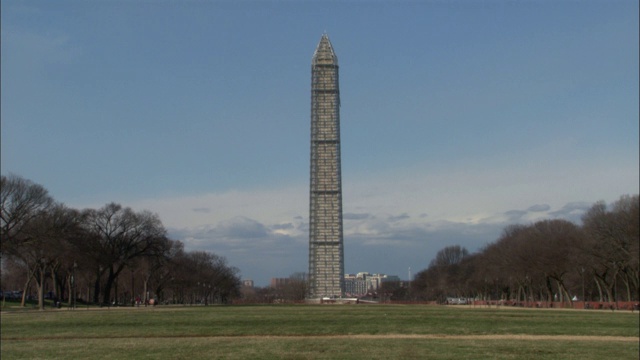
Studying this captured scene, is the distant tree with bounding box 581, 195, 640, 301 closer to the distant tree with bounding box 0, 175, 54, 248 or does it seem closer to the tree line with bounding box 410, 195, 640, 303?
the tree line with bounding box 410, 195, 640, 303

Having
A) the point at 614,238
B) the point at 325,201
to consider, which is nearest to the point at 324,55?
the point at 325,201

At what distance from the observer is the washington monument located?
394ft

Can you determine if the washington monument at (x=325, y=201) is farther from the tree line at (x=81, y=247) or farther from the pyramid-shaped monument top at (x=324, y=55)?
the tree line at (x=81, y=247)

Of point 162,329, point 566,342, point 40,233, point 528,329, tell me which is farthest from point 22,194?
point 566,342

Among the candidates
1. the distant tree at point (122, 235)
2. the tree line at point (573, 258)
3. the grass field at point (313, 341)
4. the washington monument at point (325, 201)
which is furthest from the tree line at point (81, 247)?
the tree line at point (573, 258)

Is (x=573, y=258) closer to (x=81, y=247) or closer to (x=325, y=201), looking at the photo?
(x=81, y=247)

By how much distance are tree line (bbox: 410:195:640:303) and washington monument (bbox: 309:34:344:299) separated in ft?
72.8

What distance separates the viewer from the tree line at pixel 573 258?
62594 mm

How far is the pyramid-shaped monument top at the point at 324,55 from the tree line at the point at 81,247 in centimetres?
4037

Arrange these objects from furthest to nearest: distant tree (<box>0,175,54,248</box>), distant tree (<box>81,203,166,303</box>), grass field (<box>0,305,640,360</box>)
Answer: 1. distant tree (<box>81,203,166,303</box>)
2. distant tree (<box>0,175,54,248</box>)
3. grass field (<box>0,305,640,360</box>)

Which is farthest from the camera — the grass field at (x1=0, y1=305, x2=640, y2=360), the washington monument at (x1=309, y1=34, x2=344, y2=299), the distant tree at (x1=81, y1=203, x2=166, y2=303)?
the washington monument at (x1=309, y1=34, x2=344, y2=299)

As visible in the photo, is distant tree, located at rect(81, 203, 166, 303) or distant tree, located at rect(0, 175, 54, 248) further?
distant tree, located at rect(81, 203, 166, 303)

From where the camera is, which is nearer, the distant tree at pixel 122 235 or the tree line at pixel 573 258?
the tree line at pixel 573 258

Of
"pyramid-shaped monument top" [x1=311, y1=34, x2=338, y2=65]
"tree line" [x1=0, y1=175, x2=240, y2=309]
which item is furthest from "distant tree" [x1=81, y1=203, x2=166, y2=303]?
"pyramid-shaped monument top" [x1=311, y1=34, x2=338, y2=65]
